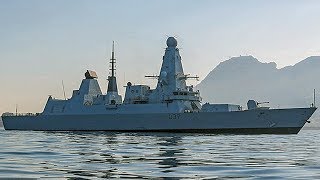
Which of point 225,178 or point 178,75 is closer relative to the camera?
point 225,178

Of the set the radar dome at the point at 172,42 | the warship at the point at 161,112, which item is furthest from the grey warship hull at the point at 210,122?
the radar dome at the point at 172,42

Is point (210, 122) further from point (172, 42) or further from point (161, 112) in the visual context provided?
point (172, 42)

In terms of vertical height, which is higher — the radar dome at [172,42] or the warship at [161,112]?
the radar dome at [172,42]

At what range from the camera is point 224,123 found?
1774 inches

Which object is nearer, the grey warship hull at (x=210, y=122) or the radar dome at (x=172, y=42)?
the grey warship hull at (x=210, y=122)

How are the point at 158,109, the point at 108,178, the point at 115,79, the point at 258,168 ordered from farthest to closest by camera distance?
the point at 115,79 < the point at 158,109 < the point at 258,168 < the point at 108,178

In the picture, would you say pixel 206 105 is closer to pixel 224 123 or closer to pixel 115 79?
pixel 224 123

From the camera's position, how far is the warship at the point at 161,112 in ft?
146

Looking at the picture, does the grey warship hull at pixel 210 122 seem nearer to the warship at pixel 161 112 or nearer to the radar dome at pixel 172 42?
the warship at pixel 161 112

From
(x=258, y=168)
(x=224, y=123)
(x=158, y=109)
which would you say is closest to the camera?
(x=258, y=168)

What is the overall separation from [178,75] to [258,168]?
40.6 meters

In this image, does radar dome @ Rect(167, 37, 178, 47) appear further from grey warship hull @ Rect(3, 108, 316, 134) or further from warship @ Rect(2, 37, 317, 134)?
grey warship hull @ Rect(3, 108, 316, 134)

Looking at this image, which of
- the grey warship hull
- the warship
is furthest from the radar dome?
the grey warship hull

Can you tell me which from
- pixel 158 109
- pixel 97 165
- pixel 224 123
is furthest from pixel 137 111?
pixel 97 165
